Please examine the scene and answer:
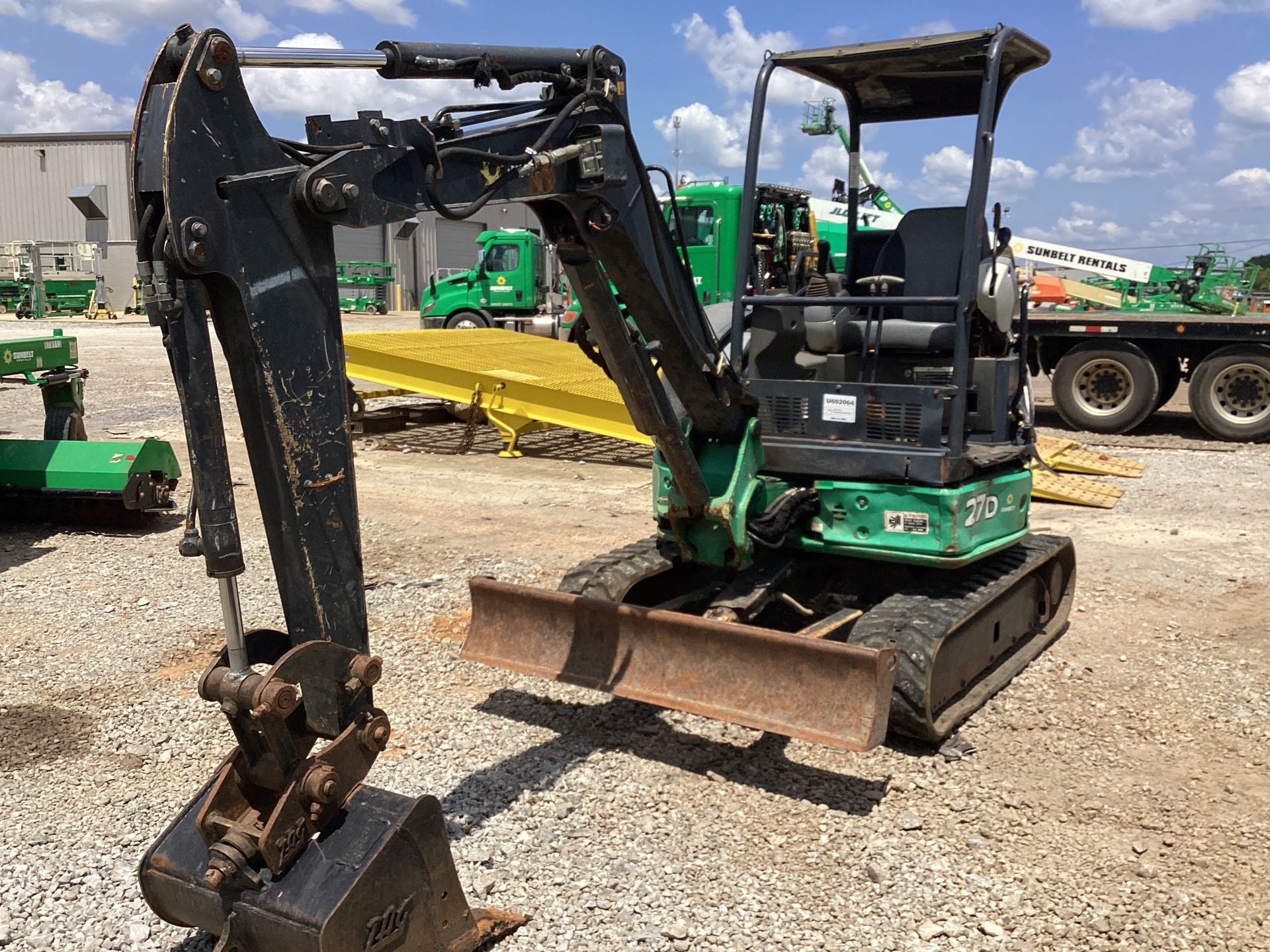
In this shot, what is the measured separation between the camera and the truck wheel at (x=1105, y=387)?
13.7m

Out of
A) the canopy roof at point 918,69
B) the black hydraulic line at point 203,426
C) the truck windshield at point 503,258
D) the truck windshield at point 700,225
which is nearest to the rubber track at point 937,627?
the canopy roof at point 918,69

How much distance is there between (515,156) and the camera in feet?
11.7

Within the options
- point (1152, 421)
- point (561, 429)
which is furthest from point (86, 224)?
point (1152, 421)

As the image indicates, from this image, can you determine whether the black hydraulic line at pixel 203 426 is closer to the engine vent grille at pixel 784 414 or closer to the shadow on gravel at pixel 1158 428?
the engine vent grille at pixel 784 414

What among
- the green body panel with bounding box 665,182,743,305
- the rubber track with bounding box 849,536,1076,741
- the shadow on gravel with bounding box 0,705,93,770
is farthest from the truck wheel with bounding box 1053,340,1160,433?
the shadow on gravel with bounding box 0,705,93,770

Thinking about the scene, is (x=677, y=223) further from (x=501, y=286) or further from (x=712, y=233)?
(x=501, y=286)

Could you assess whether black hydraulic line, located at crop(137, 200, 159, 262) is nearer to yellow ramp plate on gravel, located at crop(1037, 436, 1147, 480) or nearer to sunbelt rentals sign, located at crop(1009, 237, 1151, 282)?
yellow ramp plate on gravel, located at crop(1037, 436, 1147, 480)

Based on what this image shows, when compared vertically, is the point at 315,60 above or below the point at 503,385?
above

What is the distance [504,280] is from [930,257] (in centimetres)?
1686

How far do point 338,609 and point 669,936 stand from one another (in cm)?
144

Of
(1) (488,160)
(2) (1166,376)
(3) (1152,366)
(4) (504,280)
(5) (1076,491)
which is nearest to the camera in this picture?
(1) (488,160)

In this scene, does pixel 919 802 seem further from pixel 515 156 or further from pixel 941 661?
pixel 515 156

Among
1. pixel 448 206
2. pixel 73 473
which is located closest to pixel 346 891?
pixel 448 206

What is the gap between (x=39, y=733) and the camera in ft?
16.0
